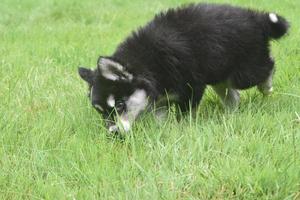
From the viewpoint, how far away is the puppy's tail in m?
4.79

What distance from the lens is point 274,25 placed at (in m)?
4.80

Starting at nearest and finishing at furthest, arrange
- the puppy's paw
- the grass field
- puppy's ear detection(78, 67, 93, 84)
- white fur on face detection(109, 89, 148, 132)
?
the grass field, white fur on face detection(109, 89, 148, 132), puppy's ear detection(78, 67, 93, 84), the puppy's paw

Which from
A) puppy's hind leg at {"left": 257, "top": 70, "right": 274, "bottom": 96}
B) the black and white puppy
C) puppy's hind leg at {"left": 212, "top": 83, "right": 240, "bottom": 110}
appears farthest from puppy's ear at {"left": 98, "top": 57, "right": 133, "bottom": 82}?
puppy's hind leg at {"left": 257, "top": 70, "right": 274, "bottom": 96}

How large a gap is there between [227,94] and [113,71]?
1.32m

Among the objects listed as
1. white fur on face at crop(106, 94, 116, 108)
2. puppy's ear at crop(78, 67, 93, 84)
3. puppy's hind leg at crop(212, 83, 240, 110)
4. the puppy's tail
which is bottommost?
puppy's hind leg at crop(212, 83, 240, 110)

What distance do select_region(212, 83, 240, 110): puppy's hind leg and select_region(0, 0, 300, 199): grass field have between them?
107mm

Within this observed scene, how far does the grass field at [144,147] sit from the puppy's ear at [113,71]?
14.9 inches

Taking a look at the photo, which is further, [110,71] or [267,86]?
[267,86]

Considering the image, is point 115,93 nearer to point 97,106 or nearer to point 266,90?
point 97,106

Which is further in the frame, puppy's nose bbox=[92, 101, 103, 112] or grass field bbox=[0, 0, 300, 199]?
puppy's nose bbox=[92, 101, 103, 112]

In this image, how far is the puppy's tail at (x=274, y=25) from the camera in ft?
15.7

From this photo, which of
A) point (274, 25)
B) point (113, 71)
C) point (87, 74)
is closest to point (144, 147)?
point (113, 71)

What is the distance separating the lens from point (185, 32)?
4.47 metres

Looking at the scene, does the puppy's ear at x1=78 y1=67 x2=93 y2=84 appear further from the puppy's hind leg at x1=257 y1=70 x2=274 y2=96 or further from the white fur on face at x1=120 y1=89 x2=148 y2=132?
the puppy's hind leg at x1=257 y1=70 x2=274 y2=96
